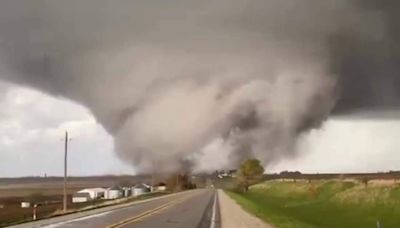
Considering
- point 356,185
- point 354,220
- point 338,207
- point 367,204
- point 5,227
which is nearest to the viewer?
point 5,227

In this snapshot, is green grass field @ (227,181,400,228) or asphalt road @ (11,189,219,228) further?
green grass field @ (227,181,400,228)

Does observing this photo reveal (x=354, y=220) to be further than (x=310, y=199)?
No

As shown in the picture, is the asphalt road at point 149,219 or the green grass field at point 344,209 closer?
the asphalt road at point 149,219

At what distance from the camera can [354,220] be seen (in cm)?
5778

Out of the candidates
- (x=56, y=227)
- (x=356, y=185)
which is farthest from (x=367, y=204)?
(x=56, y=227)

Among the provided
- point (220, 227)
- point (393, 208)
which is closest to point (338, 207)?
point (393, 208)

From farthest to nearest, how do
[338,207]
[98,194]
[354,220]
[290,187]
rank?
[98,194]
[290,187]
[338,207]
[354,220]

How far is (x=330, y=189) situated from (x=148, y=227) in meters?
64.7

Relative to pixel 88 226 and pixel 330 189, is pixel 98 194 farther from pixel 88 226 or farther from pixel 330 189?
pixel 88 226

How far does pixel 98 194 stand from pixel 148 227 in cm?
15467

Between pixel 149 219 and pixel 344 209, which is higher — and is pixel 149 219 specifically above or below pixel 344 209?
above

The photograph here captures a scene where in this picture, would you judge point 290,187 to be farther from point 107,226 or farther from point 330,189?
point 107,226

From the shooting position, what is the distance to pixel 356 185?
284 ft

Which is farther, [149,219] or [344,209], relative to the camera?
[344,209]
